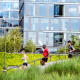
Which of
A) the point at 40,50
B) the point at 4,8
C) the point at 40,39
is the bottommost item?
the point at 40,50

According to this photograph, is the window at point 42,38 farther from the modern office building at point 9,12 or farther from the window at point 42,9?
the modern office building at point 9,12

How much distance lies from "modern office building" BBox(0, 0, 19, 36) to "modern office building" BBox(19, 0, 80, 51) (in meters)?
13.5

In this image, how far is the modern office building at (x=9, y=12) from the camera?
57469 mm

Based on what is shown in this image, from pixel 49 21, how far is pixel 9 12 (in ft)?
62.8

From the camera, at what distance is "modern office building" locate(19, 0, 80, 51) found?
43938 millimetres

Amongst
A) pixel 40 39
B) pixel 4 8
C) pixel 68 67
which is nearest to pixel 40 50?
pixel 40 39

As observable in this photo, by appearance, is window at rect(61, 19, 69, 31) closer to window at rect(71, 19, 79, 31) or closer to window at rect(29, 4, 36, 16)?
window at rect(71, 19, 79, 31)

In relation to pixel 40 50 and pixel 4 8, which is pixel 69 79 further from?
pixel 4 8

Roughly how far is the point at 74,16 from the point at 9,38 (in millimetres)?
18031

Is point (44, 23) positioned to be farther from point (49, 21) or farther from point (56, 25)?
point (56, 25)

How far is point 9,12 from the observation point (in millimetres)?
58625

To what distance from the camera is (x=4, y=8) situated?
2290 inches

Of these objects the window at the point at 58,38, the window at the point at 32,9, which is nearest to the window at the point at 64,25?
the window at the point at 58,38

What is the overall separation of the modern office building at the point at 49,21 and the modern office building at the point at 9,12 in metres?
13.5
